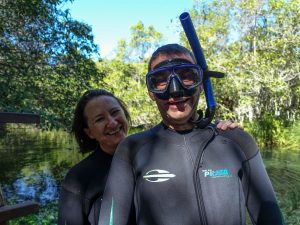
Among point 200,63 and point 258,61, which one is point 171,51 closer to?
point 200,63

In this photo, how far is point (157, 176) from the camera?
158cm

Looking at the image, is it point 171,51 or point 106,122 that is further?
point 106,122

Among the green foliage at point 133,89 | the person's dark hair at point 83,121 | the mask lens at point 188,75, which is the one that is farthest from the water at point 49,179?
the green foliage at point 133,89

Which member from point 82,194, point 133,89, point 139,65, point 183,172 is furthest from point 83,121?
point 139,65

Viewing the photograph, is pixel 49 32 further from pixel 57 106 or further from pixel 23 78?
pixel 57 106

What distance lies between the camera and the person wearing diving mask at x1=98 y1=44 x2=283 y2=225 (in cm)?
154

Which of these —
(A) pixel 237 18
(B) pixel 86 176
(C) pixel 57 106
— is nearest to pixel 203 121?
(B) pixel 86 176

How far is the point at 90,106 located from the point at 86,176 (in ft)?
1.50

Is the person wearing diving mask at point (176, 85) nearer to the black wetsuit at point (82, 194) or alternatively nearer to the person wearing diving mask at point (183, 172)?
the person wearing diving mask at point (183, 172)

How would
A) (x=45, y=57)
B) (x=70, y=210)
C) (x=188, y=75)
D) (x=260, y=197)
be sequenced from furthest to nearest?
(x=45, y=57)
(x=70, y=210)
(x=188, y=75)
(x=260, y=197)

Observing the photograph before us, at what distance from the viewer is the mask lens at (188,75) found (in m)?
1.64

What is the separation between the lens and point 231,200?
154cm

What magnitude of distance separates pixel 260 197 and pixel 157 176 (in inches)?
17.4

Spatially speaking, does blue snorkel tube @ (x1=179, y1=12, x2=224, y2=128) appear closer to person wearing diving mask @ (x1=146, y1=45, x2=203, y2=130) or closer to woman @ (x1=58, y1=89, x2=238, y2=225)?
person wearing diving mask @ (x1=146, y1=45, x2=203, y2=130)
